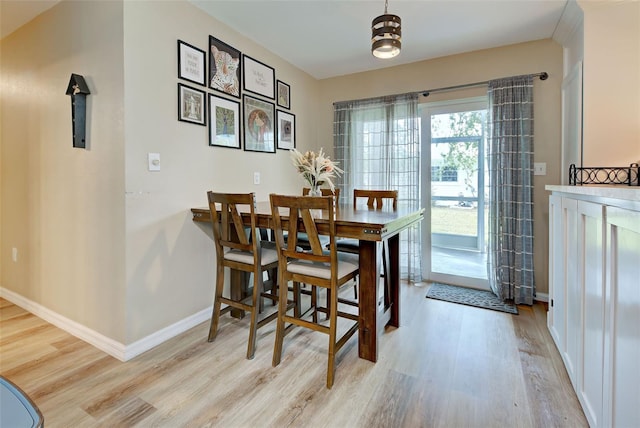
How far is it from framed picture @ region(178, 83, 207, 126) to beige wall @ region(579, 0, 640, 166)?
9.28ft

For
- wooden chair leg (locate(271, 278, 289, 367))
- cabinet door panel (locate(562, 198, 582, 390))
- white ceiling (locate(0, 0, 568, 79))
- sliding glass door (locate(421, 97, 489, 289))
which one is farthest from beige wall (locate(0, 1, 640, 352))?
cabinet door panel (locate(562, 198, 582, 390))

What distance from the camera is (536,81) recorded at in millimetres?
2836

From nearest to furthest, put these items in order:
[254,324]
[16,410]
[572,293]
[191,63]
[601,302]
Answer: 1. [16,410]
2. [601,302]
3. [572,293]
4. [254,324]
5. [191,63]

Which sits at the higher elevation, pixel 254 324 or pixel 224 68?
pixel 224 68

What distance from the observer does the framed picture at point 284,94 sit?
3295 millimetres

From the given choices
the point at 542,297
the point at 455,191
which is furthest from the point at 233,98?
the point at 542,297

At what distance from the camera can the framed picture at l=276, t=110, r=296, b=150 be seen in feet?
10.9

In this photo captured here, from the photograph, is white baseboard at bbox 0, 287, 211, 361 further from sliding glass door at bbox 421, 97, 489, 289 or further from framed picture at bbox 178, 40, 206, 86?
sliding glass door at bbox 421, 97, 489, 289

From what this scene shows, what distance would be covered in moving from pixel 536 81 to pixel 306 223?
8.77 ft

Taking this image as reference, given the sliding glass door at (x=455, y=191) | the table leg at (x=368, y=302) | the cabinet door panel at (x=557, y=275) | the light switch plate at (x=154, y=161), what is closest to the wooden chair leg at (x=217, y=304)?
the light switch plate at (x=154, y=161)

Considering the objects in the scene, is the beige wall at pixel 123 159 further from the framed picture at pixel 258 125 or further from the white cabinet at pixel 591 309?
the white cabinet at pixel 591 309

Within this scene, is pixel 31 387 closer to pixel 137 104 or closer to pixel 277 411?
pixel 277 411

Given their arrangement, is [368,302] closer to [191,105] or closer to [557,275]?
[557,275]

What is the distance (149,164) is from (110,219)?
428 mm
